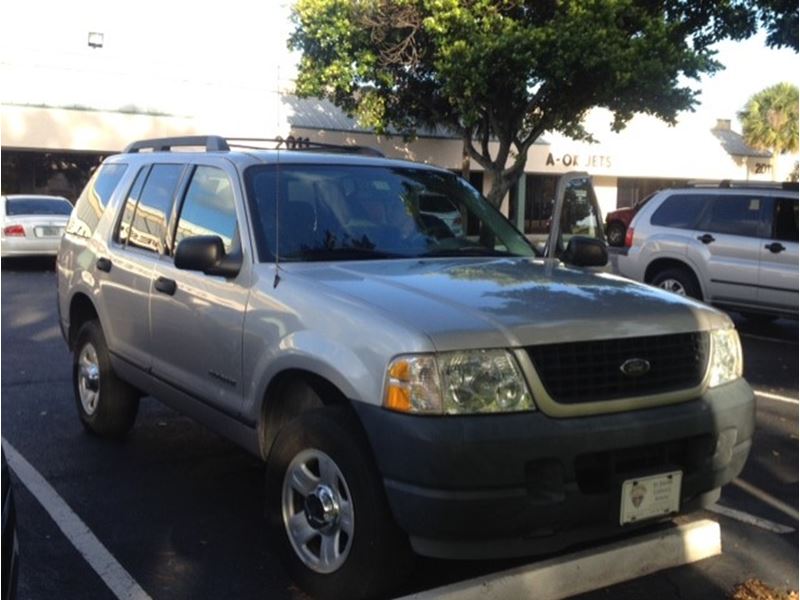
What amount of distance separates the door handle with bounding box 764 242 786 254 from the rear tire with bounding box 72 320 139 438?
26.1 ft

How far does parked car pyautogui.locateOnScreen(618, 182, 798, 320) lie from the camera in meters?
11.3

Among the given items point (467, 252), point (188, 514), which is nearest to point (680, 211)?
point (467, 252)

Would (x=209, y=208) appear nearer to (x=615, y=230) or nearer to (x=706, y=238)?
(x=706, y=238)

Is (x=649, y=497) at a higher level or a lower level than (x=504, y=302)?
lower

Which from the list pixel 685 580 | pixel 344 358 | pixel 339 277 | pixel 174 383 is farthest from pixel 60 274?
pixel 685 580

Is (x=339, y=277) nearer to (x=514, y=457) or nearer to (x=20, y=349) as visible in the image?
(x=514, y=457)

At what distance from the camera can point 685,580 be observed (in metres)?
4.26

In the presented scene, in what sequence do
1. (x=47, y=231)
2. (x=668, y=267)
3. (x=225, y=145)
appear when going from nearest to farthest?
(x=225, y=145)
(x=668, y=267)
(x=47, y=231)

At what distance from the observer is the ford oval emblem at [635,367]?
12.4 feet

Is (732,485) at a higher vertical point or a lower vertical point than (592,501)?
lower

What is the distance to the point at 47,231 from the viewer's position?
61.3 ft

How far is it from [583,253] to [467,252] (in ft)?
2.30

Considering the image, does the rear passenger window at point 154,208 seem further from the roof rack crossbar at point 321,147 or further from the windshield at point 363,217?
the windshield at point 363,217

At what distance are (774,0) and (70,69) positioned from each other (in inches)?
777
